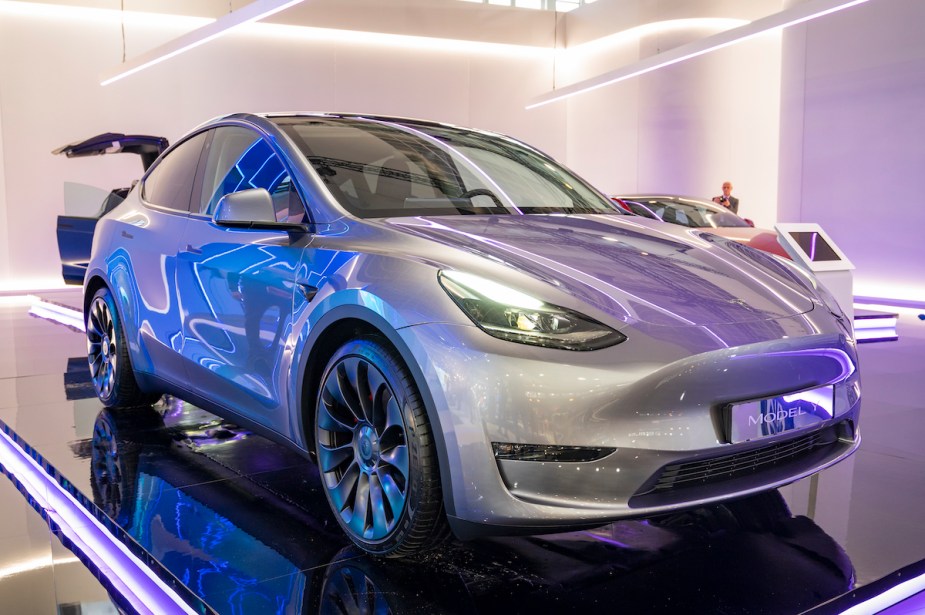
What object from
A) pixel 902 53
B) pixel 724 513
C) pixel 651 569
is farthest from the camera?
pixel 902 53

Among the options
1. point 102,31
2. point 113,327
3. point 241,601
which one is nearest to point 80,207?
point 113,327

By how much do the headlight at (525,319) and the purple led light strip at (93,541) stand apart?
1.02m

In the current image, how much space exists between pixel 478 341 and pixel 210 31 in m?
8.73

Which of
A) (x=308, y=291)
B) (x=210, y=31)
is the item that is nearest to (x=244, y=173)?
(x=308, y=291)

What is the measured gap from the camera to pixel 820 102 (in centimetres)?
1300

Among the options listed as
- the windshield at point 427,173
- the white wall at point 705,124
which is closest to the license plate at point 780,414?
the windshield at point 427,173

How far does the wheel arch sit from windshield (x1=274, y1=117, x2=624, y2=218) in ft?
1.29

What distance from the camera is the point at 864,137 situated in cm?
1226

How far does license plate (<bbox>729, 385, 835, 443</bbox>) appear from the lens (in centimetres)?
201

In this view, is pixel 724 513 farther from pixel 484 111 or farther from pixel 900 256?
pixel 484 111

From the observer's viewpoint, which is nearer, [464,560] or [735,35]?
[464,560]

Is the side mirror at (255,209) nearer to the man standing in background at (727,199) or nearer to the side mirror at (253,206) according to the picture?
the side mirror at (253,206)

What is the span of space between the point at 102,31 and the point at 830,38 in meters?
11.2

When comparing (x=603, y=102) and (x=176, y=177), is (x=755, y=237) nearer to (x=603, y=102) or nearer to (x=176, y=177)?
(x=176, y=177)
